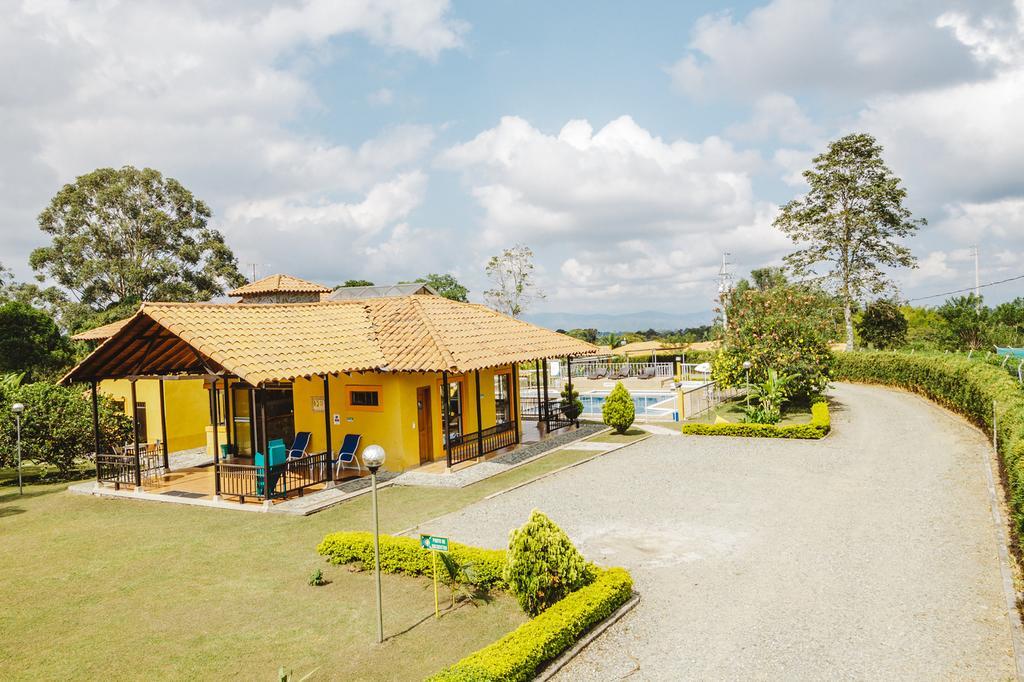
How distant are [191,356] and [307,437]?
363cm

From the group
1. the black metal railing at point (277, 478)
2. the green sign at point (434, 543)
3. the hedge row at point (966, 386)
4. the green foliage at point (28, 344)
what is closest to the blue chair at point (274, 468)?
the black metal railing at point (277, 478)

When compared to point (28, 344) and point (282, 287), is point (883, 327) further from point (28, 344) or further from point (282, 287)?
point (28, 344)

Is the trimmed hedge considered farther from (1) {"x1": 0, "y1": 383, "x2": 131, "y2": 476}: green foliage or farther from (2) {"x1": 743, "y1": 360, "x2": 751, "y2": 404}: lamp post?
(2) {"x1": 743, "y1": 360, "x2": 751, "y2": 404}: lamp post

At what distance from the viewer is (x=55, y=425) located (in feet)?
60.1

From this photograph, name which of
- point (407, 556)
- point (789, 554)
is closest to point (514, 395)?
point (407, 556)

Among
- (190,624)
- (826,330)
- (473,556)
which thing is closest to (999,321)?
(826,330)

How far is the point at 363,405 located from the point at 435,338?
8.79 ft

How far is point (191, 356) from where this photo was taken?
54.1ft

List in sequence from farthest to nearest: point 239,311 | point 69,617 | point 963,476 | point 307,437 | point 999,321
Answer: point 999,321
point 307,437
point 239,311
point 963,476
point 69,617

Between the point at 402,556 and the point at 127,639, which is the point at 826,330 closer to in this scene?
the point at 402,556

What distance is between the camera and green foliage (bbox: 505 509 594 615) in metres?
7.78

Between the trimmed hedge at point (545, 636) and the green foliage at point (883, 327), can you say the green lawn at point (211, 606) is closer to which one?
the trimmed hedge at point (545, 636)

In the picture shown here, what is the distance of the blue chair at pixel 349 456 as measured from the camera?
658 inches

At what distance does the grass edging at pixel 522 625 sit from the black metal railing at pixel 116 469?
885 cm
